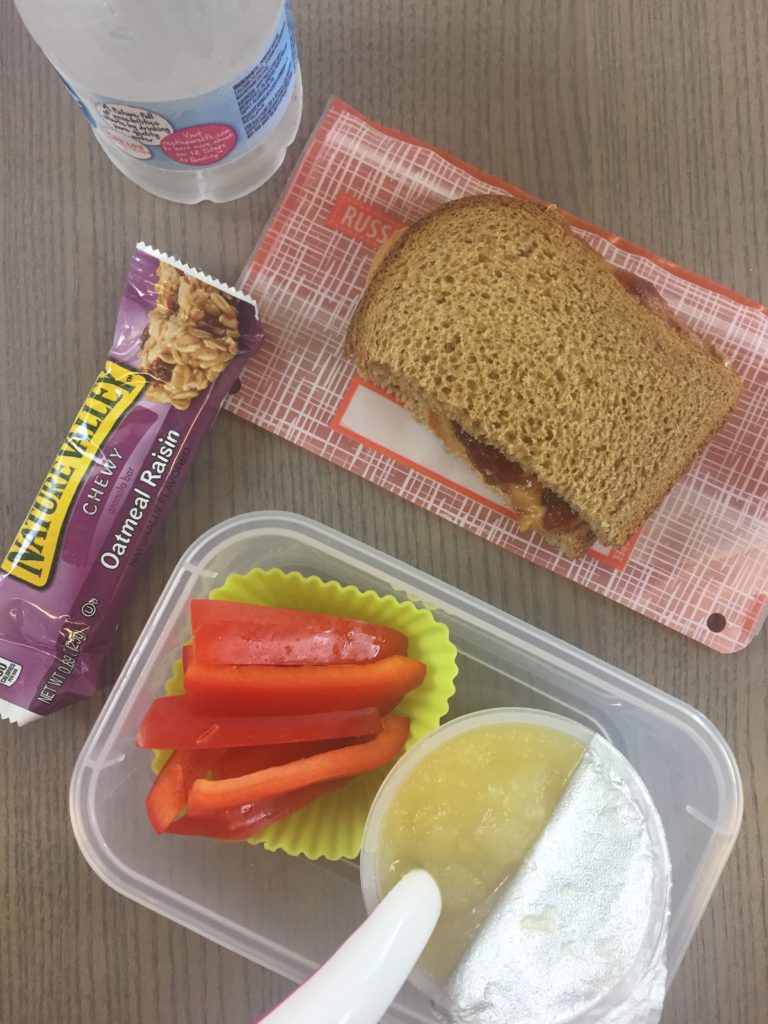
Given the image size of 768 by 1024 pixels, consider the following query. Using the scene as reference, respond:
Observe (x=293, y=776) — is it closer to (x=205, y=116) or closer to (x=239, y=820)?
(x=239, y=820)

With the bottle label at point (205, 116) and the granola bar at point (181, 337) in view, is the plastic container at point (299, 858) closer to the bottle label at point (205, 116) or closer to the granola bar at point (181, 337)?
the granola bar at point (181, 337)

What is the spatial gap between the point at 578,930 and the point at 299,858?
1.05 feet

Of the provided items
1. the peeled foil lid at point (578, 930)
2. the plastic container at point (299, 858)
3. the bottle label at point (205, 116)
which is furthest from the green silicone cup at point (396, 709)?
the bottle label at point (205, 116)

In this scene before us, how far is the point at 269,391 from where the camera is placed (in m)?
0.95

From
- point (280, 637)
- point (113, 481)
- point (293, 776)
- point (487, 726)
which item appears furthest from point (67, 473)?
point (487, 726)

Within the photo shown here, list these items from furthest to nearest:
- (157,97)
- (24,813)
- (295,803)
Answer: (24,813) < (295,803) < (157,97)

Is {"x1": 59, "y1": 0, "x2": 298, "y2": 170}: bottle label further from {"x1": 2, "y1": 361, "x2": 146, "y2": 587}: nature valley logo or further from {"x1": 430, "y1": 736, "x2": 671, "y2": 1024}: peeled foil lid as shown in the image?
{"x1": 430, "y1": 736, "x2": 671, "y2": 1024}: peeled foil lid

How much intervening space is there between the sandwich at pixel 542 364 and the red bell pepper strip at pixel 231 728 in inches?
11.8

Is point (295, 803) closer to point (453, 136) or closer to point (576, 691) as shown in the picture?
A: point (576, 691)

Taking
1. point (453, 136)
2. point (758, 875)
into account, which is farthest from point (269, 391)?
point (758, 875)

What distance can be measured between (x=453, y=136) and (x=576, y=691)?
67 cm

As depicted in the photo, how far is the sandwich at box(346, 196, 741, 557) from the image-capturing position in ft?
2.79

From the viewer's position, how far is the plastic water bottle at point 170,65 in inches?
26.8

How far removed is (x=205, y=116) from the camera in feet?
2.37
